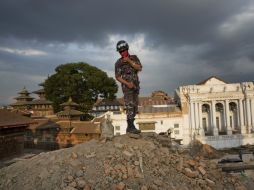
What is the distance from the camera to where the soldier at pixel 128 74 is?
35.4 feet

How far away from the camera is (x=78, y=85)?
44500mm

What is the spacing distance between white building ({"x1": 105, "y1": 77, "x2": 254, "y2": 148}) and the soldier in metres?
30.1

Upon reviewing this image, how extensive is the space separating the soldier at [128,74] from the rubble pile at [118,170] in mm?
1124

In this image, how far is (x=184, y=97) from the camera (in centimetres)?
4366

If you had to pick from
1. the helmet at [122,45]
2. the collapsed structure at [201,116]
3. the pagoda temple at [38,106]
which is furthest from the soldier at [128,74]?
the pagoda temple at [38,106]

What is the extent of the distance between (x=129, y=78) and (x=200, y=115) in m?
34.5

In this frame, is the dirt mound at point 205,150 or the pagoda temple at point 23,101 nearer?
the dirt mound at point 205,150

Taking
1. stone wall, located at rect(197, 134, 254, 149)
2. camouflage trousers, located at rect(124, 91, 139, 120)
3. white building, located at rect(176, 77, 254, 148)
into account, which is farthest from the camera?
white building, located at rect(176, 77, 254, 148)

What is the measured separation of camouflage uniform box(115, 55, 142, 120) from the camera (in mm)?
10859

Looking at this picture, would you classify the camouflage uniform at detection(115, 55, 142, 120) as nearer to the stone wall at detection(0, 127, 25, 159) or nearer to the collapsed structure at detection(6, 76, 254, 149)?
the stone wall at detection(0, 127, 25, 159)

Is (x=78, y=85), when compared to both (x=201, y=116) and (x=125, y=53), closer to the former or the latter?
(x=201, y=116)

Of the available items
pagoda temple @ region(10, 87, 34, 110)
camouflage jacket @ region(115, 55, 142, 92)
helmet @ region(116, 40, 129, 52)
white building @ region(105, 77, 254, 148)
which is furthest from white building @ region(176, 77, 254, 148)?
helmet @ region(116, 40, 129, 52)

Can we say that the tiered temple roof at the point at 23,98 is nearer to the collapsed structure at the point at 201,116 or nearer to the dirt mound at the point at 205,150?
the collapsed structure at the point at 201,116

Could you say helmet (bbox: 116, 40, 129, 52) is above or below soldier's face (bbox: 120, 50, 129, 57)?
above
